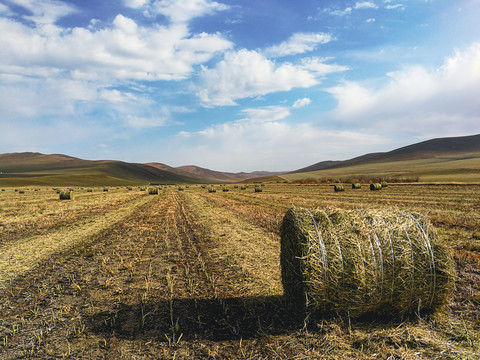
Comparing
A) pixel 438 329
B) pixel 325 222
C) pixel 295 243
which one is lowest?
pixel 438 329

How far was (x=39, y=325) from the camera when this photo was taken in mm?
5629

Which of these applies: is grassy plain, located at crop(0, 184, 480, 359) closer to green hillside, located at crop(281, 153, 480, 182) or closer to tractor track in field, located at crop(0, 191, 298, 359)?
tractor track in field, located at crop(0, 191, 298, 359)

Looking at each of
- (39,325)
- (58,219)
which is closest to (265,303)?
Result: (39,325)

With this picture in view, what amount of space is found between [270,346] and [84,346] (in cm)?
331

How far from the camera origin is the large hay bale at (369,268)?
17.4ft

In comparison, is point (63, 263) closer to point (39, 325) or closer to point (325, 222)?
point (39, 325)

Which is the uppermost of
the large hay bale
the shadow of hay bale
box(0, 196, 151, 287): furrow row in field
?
the large hay bale

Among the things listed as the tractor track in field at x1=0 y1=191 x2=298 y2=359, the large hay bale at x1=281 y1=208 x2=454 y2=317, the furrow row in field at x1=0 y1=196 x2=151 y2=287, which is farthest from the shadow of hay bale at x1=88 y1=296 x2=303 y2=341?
the furrow row in field at x1=0 y1=196 x2=151 y2=287

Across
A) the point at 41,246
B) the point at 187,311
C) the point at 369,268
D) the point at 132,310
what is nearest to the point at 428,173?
the point at 369,268

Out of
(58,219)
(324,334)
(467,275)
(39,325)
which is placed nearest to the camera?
(324,334)

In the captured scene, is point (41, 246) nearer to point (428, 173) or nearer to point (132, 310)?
point (132, 310)

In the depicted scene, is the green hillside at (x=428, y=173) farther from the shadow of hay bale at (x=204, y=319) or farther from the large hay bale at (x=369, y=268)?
the shadow of hay bale at (x=204, y=319)

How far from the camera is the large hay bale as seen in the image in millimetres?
5316

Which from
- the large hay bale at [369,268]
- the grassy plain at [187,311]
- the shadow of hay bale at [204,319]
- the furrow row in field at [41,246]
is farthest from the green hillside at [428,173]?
the shadow of hay bale at [204,319]
